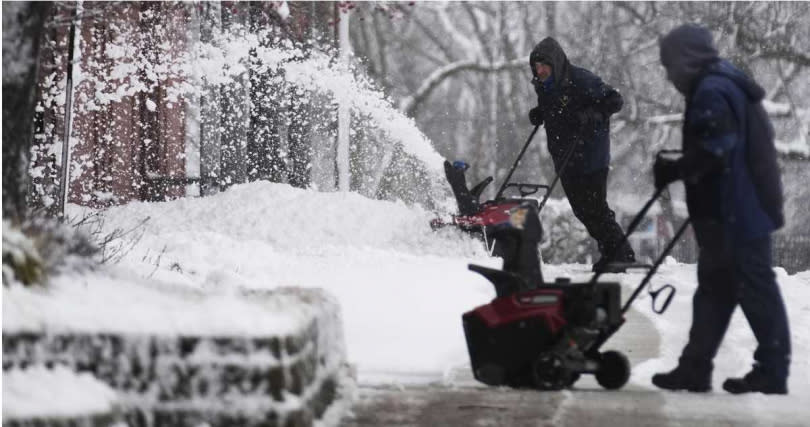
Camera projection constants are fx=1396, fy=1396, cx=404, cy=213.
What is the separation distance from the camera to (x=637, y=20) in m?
31.9

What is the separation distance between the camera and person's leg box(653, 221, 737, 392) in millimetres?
6234

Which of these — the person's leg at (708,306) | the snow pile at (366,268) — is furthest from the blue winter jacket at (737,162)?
the snow pile at (366,268)

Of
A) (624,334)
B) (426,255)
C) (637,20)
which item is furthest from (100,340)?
(637,20)

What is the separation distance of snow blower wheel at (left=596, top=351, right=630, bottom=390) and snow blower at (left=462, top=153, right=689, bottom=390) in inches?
6.2

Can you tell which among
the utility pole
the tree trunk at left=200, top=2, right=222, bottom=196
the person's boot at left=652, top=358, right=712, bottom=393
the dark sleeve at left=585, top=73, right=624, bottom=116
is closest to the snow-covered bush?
the person's boot at left=652, top=358, right=712, bottom=393

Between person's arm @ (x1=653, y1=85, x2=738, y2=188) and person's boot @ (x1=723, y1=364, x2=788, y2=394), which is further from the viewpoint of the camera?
person's boot @ (x1=723, y1=364, x2=788, y2=394)

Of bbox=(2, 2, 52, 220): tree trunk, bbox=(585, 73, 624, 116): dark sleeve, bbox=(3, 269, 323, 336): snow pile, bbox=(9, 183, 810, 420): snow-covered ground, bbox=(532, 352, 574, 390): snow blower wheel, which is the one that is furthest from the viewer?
bbox=(585, 73, 624, 116): dark sleeve

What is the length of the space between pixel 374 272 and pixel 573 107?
8.16ft

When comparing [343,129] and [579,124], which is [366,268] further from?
[343,129]

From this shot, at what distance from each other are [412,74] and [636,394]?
2829 cm

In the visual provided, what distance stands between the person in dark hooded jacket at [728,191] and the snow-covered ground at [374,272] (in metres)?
0.34

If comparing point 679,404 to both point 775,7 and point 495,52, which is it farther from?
point 495,52

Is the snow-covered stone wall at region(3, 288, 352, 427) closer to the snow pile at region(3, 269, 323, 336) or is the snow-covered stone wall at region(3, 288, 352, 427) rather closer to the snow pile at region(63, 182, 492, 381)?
the snow pile at region(3, 269, 323, 336)

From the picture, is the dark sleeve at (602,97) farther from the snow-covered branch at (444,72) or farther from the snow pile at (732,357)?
the snow-covered branch at (444,72)
